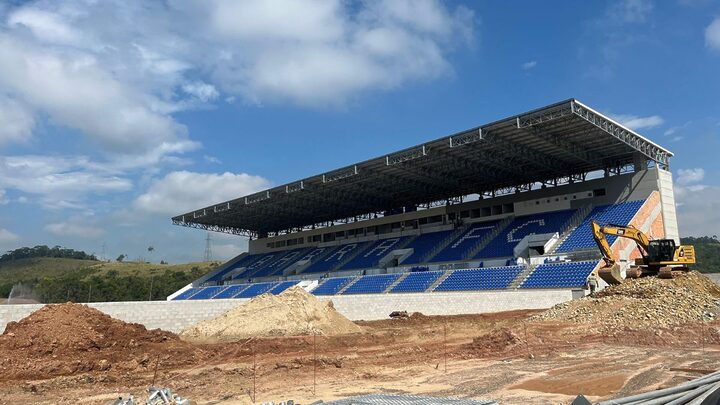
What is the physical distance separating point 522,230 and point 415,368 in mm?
28979

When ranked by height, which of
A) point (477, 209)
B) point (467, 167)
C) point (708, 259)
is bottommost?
point (708, 259)

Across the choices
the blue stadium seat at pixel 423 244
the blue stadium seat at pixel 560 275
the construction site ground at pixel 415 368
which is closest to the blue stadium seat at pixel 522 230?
the blue stadium seat at pixel 560 275

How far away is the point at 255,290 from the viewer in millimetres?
47469

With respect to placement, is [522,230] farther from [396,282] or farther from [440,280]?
[396,282]

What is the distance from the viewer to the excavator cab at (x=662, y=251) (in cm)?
2548

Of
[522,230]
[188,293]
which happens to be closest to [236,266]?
[188,293]

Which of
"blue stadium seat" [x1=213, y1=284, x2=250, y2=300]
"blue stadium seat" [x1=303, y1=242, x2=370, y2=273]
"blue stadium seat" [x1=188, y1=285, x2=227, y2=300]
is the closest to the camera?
"blue stadium seat" [x1=213, y1=284, x2=250, y2=300]

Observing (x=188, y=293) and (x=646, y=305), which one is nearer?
(x=646, y=305)

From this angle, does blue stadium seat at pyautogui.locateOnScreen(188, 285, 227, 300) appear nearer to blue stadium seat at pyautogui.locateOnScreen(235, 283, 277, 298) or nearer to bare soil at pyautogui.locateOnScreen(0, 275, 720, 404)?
blue stadium seat at pyautogui.locateOnScreen(235, 283, 277, 298)

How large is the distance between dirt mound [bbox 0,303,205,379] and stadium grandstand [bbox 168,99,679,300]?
808 inches

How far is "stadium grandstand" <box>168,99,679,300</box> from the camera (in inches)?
1273

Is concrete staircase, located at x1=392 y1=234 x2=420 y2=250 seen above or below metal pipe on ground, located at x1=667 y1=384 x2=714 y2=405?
above

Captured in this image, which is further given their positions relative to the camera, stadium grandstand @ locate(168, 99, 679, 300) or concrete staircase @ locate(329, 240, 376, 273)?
concrete staircase @ locate(329, 240, 376, 273)

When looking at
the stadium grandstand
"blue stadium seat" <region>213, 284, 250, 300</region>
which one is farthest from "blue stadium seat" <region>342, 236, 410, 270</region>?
"blue stadium seat" <region>213, 284, 250, 300</region>
